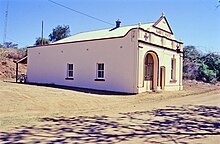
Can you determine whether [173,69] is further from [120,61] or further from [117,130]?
[117,130]

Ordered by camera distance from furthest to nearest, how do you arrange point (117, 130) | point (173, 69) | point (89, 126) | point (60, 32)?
1. point (60, 32)
2. point (173, 69)
3. point (89, 126)
4. point (117, 130)

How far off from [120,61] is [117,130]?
1149cm

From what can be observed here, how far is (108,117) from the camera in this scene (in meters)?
8.49

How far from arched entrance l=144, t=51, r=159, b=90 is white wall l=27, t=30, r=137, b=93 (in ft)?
7.18

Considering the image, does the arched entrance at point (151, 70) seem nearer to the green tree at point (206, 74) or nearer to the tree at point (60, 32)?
the green tree at point (206, 74)

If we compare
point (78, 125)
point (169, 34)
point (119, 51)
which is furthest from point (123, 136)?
point (169, 34)

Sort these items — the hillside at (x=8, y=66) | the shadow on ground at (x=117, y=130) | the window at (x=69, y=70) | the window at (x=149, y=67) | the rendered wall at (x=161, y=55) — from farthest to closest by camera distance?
the hillside at (x=8, y=66), the window at (x=69, y=70), the window at (x=149, y=67), the rendered wall at (x=161, y=55), the shadow on ground at (x=117, y=130)

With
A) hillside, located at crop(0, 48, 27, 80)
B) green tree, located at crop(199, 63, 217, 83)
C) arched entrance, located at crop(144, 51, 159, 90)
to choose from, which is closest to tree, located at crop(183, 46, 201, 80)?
green tree, located at crop(199, 63, 217, 83)

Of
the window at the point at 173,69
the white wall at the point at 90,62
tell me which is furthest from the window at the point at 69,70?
the window at the point at 173,69

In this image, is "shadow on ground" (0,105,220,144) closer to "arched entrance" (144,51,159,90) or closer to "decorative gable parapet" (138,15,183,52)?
"decorative gable parapet" (138,15,183,52)

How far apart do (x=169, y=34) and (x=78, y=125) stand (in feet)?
57.1

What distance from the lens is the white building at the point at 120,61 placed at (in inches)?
680

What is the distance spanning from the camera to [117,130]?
21.4 feet

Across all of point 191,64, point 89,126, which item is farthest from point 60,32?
point 89,126
